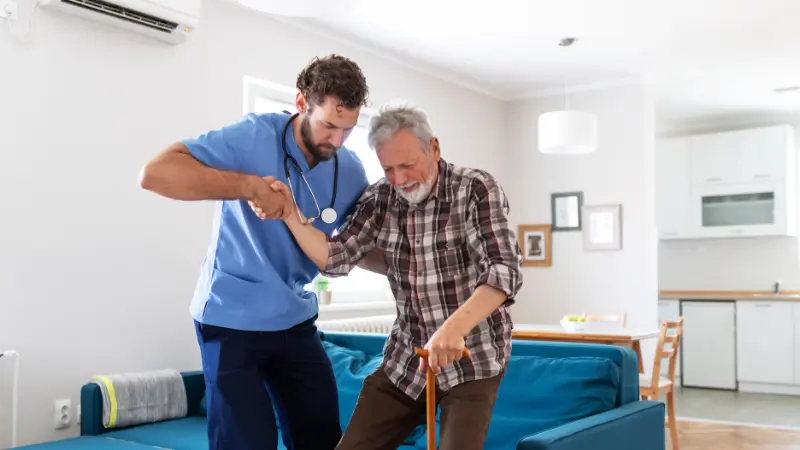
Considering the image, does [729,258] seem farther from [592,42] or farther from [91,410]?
[91,410]

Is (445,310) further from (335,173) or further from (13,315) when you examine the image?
(13,315)

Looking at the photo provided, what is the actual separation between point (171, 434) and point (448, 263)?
1970 mm

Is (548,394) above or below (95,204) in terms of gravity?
below

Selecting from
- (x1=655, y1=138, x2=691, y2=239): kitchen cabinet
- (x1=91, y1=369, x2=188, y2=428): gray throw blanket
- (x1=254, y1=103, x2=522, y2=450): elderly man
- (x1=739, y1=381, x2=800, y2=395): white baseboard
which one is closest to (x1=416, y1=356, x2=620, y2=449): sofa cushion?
(x1=254, y1=103, x2=522, y2=450): elderly man

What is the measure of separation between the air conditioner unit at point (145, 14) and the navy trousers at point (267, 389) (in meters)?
2.36

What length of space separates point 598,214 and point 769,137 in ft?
7.04

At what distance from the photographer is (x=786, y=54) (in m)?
5.82

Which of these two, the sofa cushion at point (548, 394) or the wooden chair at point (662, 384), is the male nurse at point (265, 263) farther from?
the wooden chair at point (662, 384)

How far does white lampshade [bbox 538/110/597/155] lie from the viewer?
5.11 metres

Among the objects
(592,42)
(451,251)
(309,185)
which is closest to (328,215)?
A: (309,185)

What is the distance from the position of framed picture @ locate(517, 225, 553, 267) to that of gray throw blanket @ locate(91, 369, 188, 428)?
13.2 feet

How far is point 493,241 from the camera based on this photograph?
1756 millimetres

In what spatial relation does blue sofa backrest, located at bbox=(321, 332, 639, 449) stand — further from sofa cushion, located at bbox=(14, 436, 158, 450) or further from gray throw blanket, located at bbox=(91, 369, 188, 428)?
gray throw blanket, located at bbox=(91, 369, 188, 428)

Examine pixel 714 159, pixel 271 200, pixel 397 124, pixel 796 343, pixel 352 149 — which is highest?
pixel 714 159
